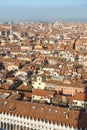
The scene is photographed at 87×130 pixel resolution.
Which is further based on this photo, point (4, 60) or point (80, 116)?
point (4, 60)

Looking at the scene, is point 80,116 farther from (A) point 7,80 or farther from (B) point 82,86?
(A) point 7,80

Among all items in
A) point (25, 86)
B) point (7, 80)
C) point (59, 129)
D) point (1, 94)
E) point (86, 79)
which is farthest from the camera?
point (86, 79)

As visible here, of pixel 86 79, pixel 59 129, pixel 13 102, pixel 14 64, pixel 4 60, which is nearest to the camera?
pixel 59 129

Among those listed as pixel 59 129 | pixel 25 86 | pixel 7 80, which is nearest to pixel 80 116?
pixel 59 129

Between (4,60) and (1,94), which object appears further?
(4,60)

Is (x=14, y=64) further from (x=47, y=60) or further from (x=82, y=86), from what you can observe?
(x=82, y=86)

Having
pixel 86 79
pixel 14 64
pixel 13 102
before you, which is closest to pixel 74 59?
pixel 14 64

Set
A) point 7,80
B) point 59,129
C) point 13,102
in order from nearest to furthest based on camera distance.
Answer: point 59,129 → point 13,102 → point 7,80

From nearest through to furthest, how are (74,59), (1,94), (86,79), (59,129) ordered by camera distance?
1. (59,129)
2. (1,94)
3. (86,79)
4. (74,59)
